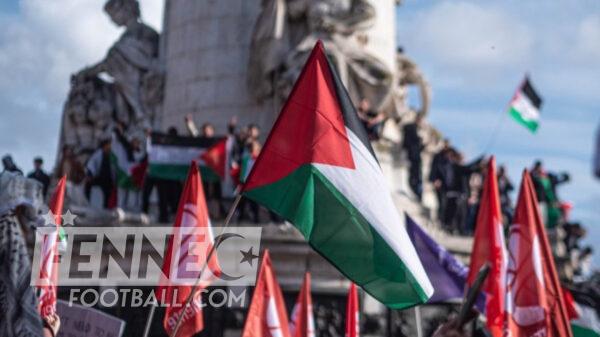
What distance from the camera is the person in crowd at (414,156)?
19641 millimetres

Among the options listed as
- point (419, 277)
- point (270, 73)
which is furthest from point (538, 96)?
point (419, 277)

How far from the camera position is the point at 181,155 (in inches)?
645

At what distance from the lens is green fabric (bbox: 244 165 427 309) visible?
7.10 metres

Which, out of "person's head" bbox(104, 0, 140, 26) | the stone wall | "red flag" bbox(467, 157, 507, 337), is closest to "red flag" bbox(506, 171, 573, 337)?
"red flag" bbox(467, 157, 507, 337)

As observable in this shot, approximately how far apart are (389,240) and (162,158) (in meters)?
9.75

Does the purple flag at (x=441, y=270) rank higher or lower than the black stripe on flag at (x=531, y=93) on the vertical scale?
lower

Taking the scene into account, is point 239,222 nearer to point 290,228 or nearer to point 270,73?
point 290,228

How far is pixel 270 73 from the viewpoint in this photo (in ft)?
60.2

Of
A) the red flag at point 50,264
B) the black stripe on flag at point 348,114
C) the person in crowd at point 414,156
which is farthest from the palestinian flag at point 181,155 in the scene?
the black stripe on flag at point 348,114

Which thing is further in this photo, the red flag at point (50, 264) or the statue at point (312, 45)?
the statue at point (312, 45)

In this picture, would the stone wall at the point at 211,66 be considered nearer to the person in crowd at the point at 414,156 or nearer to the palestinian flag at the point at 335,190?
the person in crowd at the point at 414,156

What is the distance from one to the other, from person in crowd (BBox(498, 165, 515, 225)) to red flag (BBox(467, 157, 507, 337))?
893cm

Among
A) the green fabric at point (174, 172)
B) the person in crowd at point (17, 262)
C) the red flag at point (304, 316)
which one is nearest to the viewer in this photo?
the person in crowd at point (17, 262)

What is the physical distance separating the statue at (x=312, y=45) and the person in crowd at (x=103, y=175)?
288 centimetres
